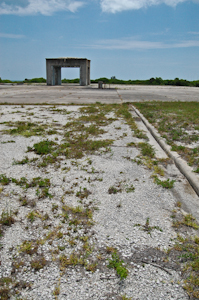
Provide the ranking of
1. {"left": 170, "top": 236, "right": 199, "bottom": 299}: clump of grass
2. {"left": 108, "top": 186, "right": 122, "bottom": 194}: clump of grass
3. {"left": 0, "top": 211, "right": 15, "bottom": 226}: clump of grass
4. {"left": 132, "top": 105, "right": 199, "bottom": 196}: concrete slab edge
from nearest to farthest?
1. {"left": 170, "top": 236, "right": 199, "bottom": 299}: clump of grass
2. {"left": 0, "top": 211, "right": 15, "bottom": 226}: clump of grass
3. {"left": 108, "top": 186, "right": 122, "bottom": 194}: clump of grass
4. {"left": 132, "top": 105, "right": 199, "bottom": 196}: concrete slab edge

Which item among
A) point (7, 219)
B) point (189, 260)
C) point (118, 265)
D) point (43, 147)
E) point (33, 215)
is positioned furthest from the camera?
point (43, 147)

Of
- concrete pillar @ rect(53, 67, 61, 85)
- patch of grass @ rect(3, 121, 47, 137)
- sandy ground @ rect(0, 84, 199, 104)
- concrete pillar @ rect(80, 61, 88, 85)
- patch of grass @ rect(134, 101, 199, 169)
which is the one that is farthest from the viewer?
concrete pillar @ rect(53, 67, 61, 85)

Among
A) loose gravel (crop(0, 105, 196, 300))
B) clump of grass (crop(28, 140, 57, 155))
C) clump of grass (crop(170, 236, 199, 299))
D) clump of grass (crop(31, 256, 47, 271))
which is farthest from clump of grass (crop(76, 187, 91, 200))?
clump of grass (crop(28, 140, 57, 155))

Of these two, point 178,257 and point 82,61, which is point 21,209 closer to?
point 178,257

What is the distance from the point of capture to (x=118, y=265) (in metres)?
2.31

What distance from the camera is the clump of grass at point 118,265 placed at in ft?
7.30

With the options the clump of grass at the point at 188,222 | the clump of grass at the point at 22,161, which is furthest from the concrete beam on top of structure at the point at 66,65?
the clump of grass at the point at 188,222

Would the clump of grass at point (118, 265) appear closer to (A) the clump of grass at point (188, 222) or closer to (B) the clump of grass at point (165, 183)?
(A) the clump of grass at point (188, 222)

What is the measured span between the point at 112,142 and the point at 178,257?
4122 millimetres

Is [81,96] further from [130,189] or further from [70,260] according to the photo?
[70,260]

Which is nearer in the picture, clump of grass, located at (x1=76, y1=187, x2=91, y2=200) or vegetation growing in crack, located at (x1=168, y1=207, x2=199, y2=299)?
vegetation growing in crack, located at (x1=168, y1=207, x2=199, y2=299)

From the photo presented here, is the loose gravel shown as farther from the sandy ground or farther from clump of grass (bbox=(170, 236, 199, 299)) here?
the sandy ground

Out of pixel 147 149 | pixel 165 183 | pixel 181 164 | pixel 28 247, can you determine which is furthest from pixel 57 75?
pixel 28 247

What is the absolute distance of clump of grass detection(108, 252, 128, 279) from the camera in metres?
2.22
